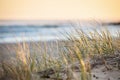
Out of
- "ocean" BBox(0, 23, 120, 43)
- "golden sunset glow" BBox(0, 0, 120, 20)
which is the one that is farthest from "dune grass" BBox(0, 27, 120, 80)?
"golden sunset glow" BBox(0, 0, 120, 20)

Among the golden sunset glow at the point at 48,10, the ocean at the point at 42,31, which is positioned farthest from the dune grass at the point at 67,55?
the golden sunset glow at the point at 48,10

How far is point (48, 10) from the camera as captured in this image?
1.72 m

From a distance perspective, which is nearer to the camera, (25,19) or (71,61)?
(71,61)

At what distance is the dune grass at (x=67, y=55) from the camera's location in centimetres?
148

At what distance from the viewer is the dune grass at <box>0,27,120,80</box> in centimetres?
148

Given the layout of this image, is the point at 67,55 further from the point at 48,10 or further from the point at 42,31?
Answer: the point at 48,10

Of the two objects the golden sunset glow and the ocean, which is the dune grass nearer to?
the ocean

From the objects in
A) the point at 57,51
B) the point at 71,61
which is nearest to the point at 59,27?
the point at 57,51

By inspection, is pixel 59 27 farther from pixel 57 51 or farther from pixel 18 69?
pixel 18 69

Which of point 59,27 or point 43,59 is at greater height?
point 59,27

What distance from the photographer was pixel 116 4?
6.03ft

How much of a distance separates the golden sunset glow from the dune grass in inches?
5.9

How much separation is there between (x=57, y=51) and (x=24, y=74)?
30 cm

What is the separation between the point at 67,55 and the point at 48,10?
1.27ft
